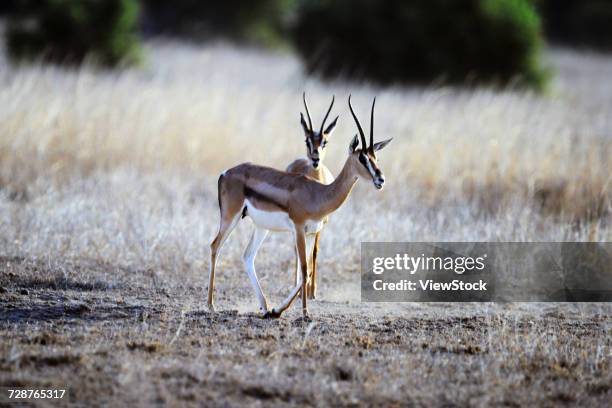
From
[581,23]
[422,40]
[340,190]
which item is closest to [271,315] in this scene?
[340,190]

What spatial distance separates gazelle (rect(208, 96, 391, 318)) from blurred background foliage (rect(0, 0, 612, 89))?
1368 cm

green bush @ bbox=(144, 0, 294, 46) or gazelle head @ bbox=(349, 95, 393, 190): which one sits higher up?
green bush @ bbox=(144, 0, 294, 46)

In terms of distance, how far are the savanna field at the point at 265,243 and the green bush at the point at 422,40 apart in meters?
3.42

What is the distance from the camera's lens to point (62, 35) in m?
20.5

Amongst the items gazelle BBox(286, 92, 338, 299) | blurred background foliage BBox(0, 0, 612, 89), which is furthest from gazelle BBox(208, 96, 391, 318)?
blurred background foliage BBox(0, 0, 612, 89)

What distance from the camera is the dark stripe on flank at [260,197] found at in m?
5.99

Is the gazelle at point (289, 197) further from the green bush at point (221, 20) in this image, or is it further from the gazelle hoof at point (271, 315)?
the green bush at point (221, 20)

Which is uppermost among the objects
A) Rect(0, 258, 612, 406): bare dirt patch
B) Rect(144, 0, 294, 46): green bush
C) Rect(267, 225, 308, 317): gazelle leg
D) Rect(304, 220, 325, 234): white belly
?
Rect(144, 0, 294, 46): green bush

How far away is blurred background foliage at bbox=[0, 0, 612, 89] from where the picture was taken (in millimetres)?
19812

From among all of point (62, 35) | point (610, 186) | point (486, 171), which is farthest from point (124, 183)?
point (62, 35)

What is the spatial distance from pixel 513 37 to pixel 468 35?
1.03 m

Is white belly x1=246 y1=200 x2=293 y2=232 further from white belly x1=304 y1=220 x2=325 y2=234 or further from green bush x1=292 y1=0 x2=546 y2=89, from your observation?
green bush x1=292 y1=0 x2=546 y2=89

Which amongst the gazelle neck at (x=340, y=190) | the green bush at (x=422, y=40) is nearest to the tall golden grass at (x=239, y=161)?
the gazelle neck at (x=340, y=190)

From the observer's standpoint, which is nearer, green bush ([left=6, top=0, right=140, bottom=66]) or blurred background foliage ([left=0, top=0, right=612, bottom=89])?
blurred background foliage ([left=0, top=0, right=612, bottom=89])
